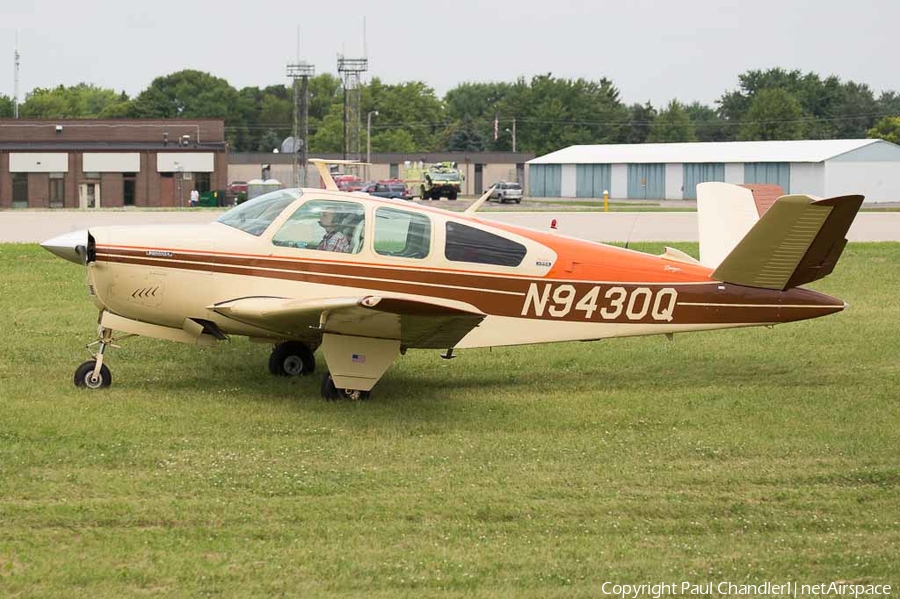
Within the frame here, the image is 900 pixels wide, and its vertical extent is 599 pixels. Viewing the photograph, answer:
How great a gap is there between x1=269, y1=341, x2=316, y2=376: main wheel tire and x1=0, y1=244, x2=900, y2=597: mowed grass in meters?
0.25

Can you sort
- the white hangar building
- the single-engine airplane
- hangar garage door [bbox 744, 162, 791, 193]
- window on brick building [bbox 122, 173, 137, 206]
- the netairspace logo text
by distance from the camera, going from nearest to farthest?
the netairspace logo text, the single-engine airplane, the white hangar building, window on brick building [bbox 122, 173, 137, 206], hangar garage door [bbox 744, 162, 791, 193]

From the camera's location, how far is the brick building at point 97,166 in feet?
211

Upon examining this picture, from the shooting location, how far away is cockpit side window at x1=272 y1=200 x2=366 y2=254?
10.2 m

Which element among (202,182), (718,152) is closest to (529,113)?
(718,152)

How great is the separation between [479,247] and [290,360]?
2.38m

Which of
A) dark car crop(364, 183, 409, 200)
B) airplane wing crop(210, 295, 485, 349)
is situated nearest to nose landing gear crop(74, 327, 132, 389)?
airplane wing crop(210, 295, 485, 349)

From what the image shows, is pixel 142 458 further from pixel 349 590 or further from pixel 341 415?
pixel 349 590

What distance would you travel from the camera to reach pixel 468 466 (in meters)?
8.12

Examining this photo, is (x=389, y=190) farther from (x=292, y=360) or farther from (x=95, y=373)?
(x=95, y=373)

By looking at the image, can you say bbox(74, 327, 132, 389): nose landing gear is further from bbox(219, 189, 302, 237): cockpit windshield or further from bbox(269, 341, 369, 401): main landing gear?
bbox(269, 341, 369, 401): main landing gear

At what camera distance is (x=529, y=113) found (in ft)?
403

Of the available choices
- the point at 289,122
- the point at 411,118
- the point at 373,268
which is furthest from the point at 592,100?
the point at 373,268

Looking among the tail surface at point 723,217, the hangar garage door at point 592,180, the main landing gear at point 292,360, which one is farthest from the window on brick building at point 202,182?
the tail surface at point 723,217

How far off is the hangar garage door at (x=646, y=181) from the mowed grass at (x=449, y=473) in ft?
208
